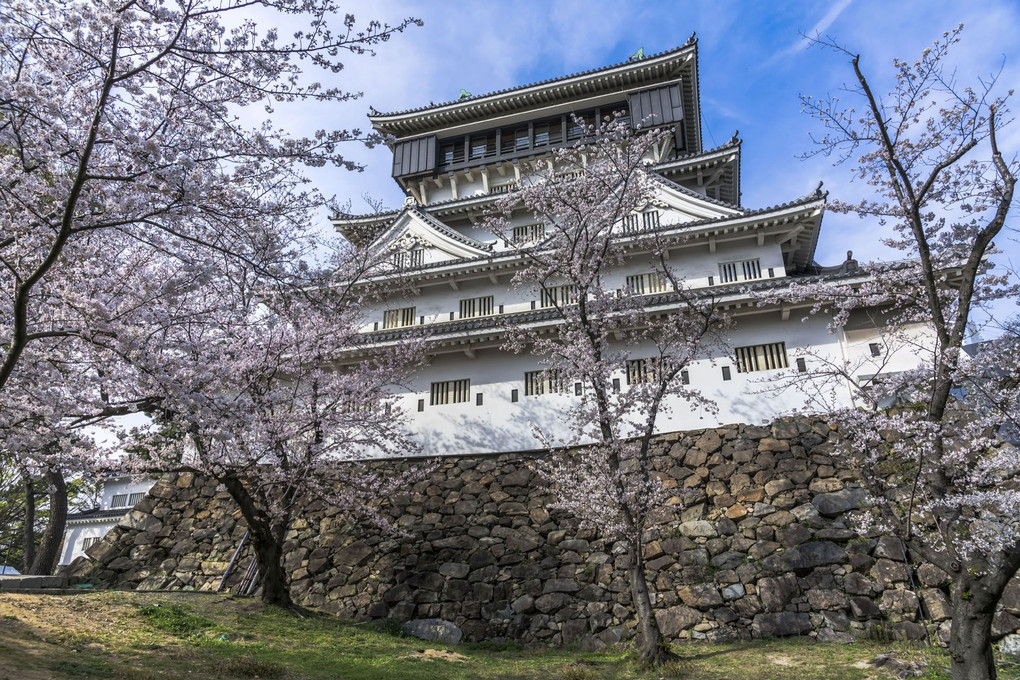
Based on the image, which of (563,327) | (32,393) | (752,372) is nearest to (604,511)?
(563,327)

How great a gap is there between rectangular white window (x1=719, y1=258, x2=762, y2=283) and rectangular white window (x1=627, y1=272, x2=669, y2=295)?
1.57 meters

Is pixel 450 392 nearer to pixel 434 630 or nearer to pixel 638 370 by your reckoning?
pixel 638 370

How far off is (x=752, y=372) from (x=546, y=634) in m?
7.72

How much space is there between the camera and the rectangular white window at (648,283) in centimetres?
1736

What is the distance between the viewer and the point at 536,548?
13.6 metres

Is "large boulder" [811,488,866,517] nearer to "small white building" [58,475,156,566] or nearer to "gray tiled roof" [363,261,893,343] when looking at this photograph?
"gray tiled roof" [363,261,893,343]

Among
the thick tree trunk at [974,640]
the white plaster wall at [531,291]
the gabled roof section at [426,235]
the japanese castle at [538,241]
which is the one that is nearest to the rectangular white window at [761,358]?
the japanese castle at [538,241]

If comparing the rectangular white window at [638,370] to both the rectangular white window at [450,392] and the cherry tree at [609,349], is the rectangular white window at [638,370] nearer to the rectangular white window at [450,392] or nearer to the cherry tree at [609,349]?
the cherry tree at [609,349]

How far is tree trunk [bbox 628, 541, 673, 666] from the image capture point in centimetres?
936

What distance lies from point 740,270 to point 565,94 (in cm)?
1062

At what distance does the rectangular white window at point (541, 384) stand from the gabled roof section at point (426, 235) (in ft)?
17.3

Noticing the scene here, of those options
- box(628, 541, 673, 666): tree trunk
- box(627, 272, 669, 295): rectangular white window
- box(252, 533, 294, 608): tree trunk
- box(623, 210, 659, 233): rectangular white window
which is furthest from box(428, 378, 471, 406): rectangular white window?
box(628, 541, 673, 666): tree trunk

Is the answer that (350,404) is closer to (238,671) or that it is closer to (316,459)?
(316,459)

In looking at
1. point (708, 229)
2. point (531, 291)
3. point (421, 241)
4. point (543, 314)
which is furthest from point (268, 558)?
point (708, 229)
